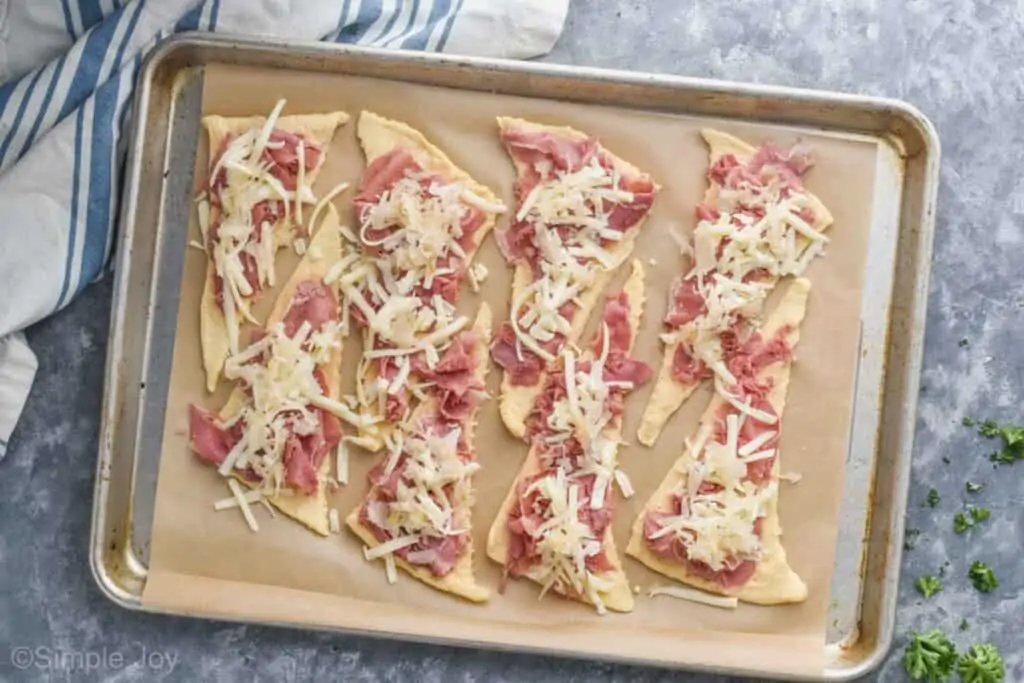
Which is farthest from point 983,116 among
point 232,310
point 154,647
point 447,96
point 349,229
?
point 154,647

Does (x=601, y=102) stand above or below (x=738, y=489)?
above

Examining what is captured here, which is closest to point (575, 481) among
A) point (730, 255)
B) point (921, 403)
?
point (730, 255)

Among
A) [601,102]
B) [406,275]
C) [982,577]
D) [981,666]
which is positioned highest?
[601,102]

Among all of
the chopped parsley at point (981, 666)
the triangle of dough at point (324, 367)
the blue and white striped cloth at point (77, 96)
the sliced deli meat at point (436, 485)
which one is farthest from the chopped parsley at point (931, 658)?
the blue and white striped cloth at point (77, 96)

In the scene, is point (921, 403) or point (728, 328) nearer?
point (728, 328)

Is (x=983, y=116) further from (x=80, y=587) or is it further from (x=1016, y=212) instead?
(x=80, y=587)

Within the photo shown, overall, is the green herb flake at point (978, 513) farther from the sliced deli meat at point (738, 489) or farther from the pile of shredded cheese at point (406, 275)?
the pile of shredded cheese at point (406, 275)

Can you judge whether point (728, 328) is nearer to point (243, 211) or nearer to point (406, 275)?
point (406, 275)
